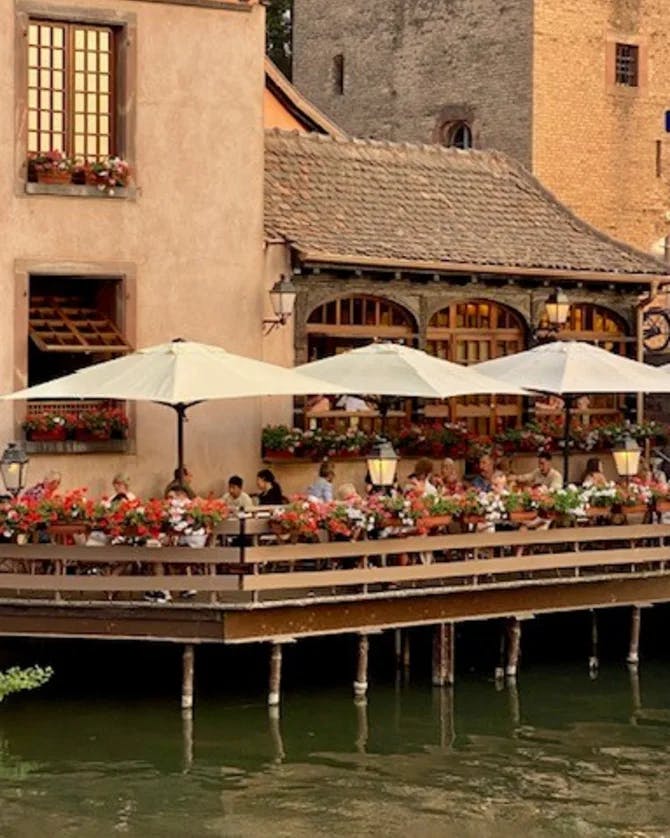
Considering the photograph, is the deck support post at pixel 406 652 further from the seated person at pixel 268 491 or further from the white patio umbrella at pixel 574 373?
the white patio umbrella at pixel 574 373

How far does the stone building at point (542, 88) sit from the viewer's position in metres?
44.8

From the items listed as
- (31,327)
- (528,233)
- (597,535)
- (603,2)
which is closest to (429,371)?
(597,535)

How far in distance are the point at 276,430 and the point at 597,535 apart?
14.8ft

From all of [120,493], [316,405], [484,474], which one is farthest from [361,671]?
[316,405]

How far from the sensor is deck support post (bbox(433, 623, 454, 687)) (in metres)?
25.1

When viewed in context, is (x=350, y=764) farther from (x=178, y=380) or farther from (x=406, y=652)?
(x=178, y=380)

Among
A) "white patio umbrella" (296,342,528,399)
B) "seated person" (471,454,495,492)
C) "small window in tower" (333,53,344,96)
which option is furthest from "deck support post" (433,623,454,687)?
"small window in tower" (333,53,344,96)

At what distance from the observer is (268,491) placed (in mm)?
26969

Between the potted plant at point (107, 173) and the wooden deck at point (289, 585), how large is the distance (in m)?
5.66

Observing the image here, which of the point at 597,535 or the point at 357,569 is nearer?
the point at 357,569

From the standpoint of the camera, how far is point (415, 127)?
4728 cm

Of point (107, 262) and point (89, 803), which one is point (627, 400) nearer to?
point (107, 262)

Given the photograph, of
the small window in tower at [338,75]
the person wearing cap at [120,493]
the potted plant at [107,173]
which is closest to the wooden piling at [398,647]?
the person wearing cap at [120,493]

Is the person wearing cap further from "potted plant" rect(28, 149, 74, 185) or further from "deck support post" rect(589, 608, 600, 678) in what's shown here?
"deck support post" rect(589, 608, 600, 678)
